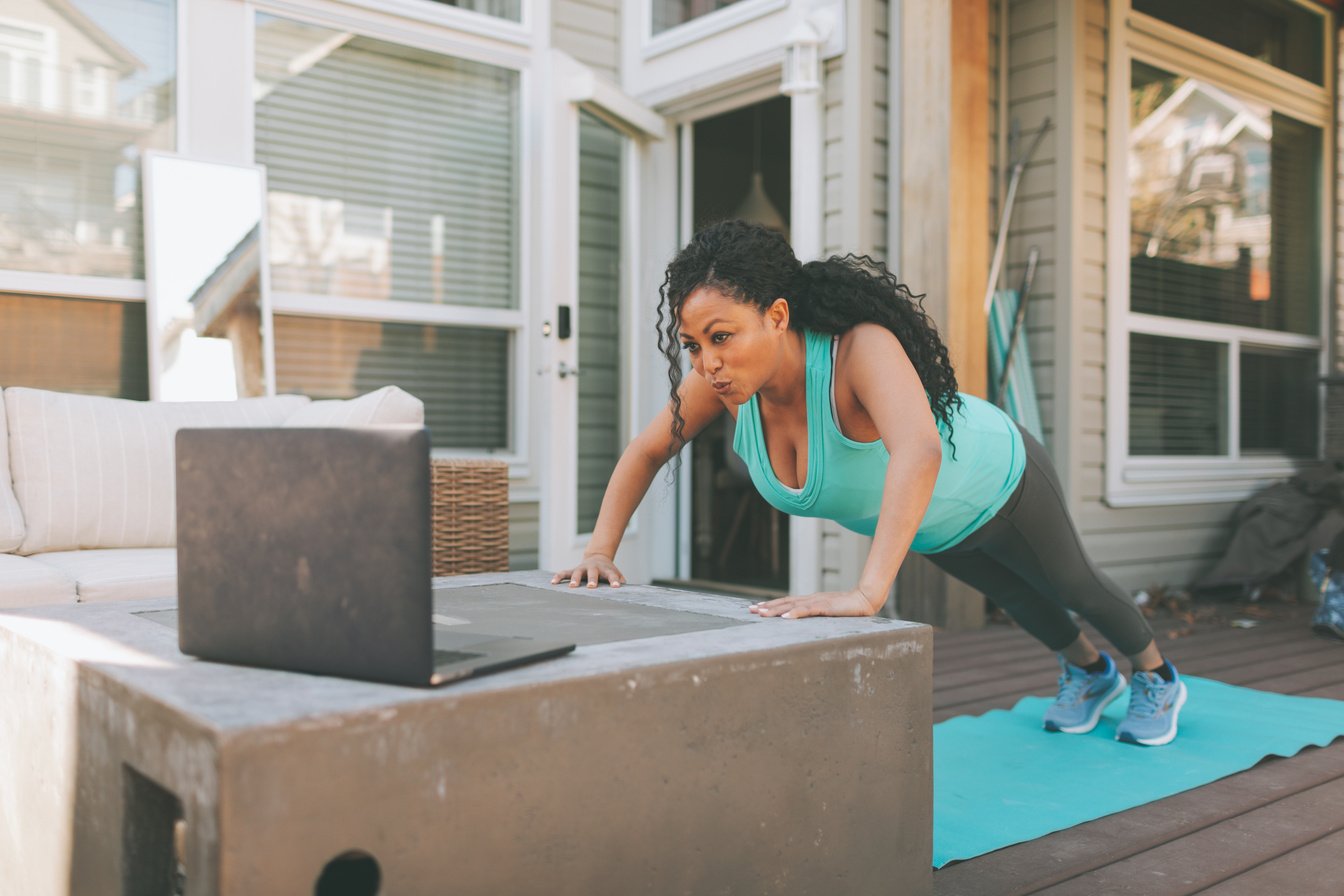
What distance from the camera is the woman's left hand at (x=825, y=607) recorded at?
4.95 ft

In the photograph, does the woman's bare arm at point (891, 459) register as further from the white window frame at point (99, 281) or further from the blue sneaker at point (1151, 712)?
the white window frame at point (99, 281)

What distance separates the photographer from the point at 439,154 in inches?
185

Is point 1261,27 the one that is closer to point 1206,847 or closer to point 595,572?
point 1206,847

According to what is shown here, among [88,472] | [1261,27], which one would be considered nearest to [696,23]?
[1261,27]

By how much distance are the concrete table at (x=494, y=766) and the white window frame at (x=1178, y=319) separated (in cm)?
394

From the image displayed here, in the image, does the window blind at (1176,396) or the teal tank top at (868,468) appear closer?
the teal tank top at (868,468)

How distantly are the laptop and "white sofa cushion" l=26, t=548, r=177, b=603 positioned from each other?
1.40m

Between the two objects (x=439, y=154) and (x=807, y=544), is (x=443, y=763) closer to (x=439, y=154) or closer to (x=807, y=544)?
(x=807, y=544)

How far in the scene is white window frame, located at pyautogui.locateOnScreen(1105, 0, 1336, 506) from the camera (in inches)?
192

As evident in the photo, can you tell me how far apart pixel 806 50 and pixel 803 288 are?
2801mm

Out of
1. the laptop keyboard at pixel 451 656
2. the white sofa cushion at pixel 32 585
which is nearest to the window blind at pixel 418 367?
the white sofa cushion at pixel 32 585

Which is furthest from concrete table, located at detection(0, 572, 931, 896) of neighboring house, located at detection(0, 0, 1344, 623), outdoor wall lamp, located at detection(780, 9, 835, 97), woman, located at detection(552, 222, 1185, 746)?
outdoor wall lamp, located at detection(780, 9, 835, 97)

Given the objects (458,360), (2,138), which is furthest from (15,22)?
(458,360)

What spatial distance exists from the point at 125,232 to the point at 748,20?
103 inches
